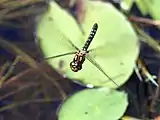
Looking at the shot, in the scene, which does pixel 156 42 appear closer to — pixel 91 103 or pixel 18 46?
pixel 91 103

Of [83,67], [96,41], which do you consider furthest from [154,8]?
[83,67]

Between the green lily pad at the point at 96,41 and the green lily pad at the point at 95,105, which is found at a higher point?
the green lily pad at the point at 96,41

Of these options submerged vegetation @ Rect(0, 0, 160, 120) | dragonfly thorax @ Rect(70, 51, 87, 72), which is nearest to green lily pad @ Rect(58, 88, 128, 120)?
submerged vegetation @ Rect(0, 0, 160, 120)

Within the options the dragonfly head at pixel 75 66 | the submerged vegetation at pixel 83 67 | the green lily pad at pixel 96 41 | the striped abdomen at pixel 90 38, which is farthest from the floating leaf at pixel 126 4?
the dragonfly head at pixel 75 66

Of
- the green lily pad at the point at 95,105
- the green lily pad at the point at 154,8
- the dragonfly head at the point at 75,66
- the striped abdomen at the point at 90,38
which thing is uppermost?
the green lily pad at the point at 154,8

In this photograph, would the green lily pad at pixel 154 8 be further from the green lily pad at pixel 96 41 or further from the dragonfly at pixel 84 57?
the dragonfly at pixel 84 57

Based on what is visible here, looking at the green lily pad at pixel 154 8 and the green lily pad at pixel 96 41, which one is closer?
the green lily pad at pixel 96 41

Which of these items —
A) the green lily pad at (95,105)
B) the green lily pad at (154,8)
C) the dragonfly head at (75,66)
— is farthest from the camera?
the green lily pad at (154,8)
